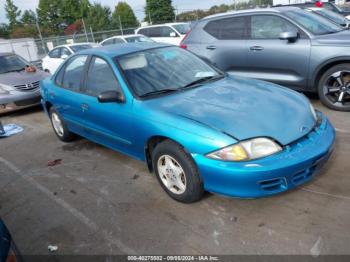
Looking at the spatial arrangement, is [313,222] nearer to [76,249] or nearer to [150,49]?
[76,249]

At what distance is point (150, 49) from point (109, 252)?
250 centimetres

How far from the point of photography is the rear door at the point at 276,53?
5.59m

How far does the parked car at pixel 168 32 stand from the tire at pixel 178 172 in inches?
456

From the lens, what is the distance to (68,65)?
504 centimetres

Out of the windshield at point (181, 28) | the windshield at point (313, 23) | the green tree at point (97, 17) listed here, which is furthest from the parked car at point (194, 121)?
the green tree at point (97, 17)

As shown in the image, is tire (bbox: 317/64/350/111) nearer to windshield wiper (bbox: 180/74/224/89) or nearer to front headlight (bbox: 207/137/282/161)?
windshield wiper (bbox: 180/74/224/89)

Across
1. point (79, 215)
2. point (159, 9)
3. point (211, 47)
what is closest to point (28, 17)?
point (159, 9)

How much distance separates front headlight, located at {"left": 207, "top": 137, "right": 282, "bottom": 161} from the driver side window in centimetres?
359

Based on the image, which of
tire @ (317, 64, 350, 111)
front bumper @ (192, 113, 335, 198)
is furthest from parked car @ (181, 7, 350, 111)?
front bumper @ (192, 113, 335, 198)

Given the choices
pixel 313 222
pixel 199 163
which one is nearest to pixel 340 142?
pixel 313 222

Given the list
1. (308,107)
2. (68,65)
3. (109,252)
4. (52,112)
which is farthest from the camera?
(52,112)

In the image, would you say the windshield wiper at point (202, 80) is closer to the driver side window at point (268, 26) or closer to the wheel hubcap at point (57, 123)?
the driver side window at point (268, 26)

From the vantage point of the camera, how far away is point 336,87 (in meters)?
5.39

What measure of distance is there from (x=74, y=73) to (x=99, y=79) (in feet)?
2.57
